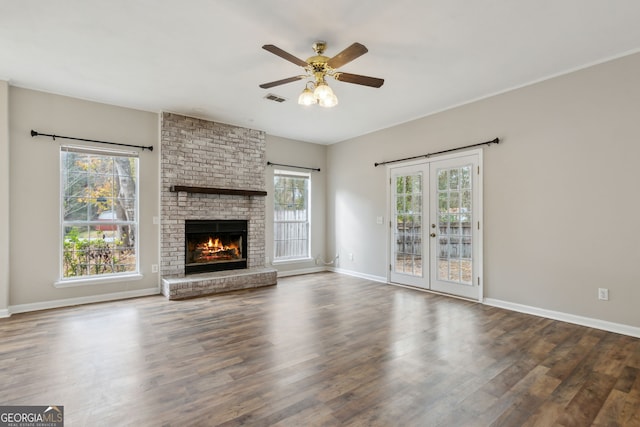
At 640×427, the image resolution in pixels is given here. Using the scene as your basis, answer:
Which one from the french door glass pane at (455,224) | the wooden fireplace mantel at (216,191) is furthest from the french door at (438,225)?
the wooden fireplace mantel at (216,191)

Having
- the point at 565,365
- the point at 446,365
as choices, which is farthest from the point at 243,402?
the point at 565,365

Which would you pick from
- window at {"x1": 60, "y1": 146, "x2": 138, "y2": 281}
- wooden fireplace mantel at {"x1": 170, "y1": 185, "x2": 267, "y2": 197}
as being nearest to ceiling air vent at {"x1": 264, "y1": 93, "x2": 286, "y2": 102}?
wooden fireplace mantel at {"x1": 170, "y1": 185, "x2": 267, "y2": 197}

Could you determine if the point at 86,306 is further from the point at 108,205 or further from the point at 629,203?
the point at 629,203

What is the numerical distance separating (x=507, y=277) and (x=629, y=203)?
152cm

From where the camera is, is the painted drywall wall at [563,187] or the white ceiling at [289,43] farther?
the painted drywall wall at [563,187]

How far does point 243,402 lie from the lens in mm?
2096

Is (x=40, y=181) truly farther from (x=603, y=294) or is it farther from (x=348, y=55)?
(x=603, y=294)

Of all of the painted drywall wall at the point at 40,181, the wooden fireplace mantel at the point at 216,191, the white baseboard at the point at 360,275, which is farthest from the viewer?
the white baseboard at the point at 360,275

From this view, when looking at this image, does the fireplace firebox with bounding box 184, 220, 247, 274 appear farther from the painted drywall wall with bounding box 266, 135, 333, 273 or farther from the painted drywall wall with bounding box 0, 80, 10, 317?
the painted drywall wall with bounding box 0, 80, 10, 317

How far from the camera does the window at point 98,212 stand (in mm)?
4410

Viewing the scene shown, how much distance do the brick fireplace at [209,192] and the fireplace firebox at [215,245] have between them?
80 mm

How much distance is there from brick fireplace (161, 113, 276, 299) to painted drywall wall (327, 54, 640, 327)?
10.9ft

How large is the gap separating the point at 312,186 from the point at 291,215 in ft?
2.69

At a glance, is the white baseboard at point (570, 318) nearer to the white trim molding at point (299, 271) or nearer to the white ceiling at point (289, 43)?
the white ceiling at point (289, 43)
